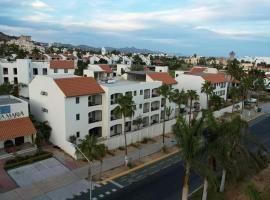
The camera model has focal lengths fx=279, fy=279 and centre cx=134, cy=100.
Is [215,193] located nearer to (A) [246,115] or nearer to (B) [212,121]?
(B) [212,121]

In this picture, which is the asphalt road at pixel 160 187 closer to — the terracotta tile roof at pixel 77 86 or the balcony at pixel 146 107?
the terracotta tile roof at pixel 77 86

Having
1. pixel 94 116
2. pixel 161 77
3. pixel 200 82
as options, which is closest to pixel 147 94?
pixel 161 77

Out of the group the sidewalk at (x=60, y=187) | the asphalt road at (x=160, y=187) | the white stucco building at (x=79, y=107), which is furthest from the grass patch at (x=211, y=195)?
the white stucco building at (x=79, y=107)

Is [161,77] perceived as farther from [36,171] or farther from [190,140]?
[190,140]

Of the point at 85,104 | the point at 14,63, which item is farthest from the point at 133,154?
the point at 14,63

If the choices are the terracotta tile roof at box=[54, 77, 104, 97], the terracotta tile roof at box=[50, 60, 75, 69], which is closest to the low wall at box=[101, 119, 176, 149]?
the terracotta tile roof at box=[54, 77, 104, 97]

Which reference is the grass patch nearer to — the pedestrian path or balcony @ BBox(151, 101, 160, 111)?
the pedestrian path
